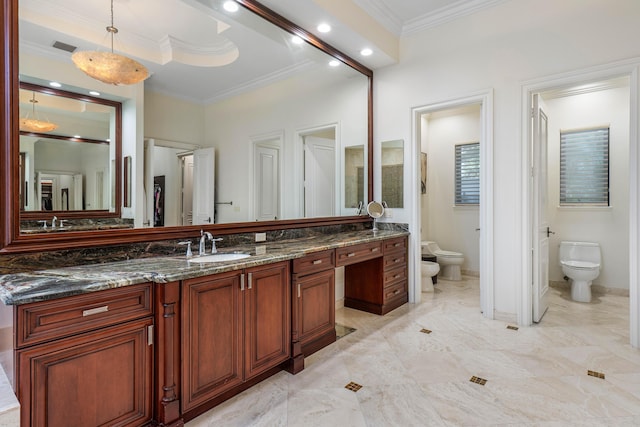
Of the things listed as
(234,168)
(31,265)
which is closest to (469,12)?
(234,168)

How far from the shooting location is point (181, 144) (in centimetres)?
229

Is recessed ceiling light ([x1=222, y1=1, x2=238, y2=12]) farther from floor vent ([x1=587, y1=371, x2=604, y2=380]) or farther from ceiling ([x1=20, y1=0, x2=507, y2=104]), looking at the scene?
floor vent ([x1=587, y1=371, x2=604, y2=380])

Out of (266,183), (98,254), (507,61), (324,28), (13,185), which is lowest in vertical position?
(98,254)

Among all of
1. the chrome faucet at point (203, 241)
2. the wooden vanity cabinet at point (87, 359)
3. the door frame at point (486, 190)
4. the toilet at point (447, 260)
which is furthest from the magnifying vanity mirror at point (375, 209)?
the wooden vanity cabinet at point (87, 359)

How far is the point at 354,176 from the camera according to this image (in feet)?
12.8

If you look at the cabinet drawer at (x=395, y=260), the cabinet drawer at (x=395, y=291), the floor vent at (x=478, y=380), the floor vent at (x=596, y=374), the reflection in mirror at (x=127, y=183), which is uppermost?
the reflection in mirror at (x=127, y=183)

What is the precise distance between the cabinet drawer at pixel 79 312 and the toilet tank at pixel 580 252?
4732 mm

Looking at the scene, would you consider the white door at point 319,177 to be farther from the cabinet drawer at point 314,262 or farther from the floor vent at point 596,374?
the floor vent at point 596,374

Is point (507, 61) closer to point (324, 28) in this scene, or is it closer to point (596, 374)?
point (324, 28)

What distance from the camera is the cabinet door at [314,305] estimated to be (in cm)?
233

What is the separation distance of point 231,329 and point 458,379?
4.97ft

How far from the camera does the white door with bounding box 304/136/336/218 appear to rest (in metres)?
3.38

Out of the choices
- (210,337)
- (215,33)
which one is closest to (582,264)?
(210,337)

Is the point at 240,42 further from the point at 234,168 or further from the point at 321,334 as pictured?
the point at 321,334
